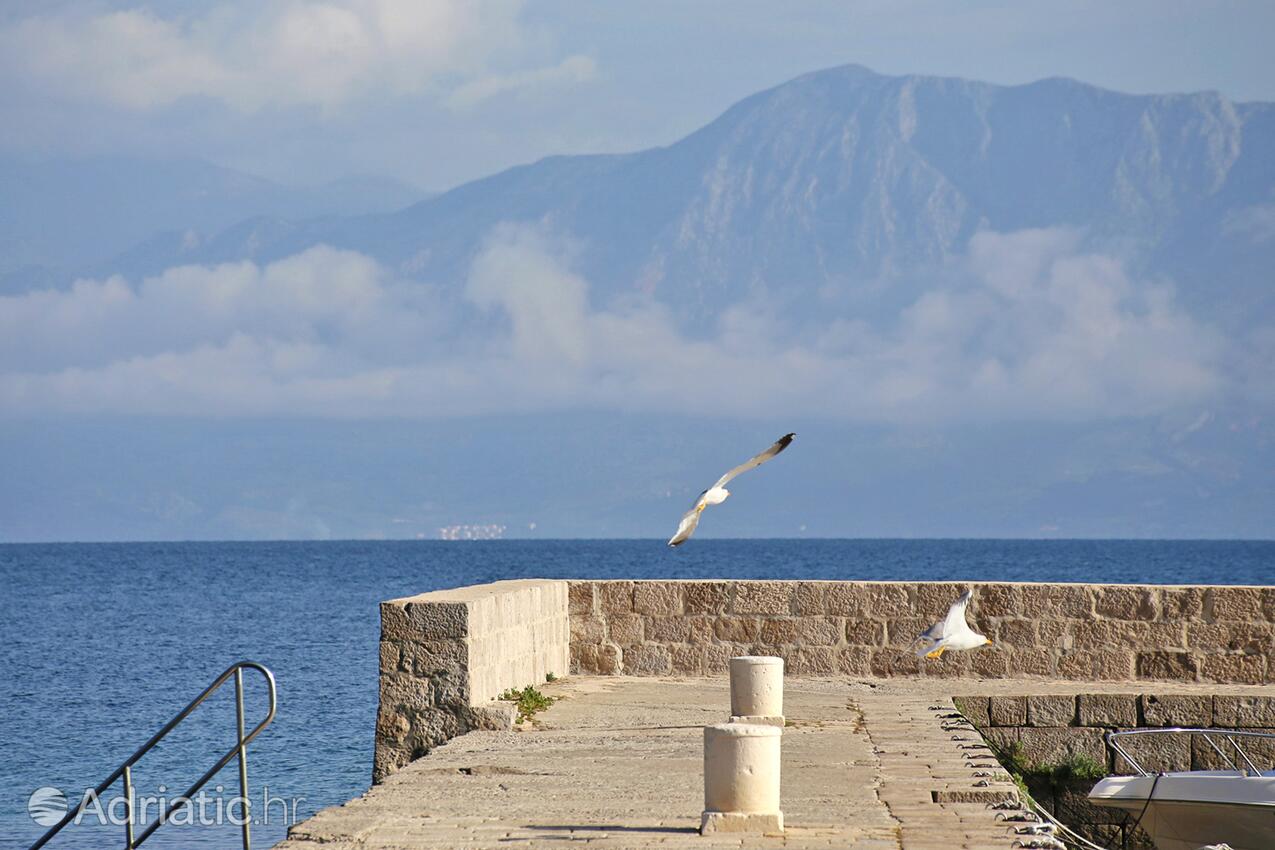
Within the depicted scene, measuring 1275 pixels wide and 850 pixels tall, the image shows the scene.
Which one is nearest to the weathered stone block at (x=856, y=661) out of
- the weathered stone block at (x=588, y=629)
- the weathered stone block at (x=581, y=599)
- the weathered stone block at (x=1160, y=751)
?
the weathered stone block at (x=588, y=629)

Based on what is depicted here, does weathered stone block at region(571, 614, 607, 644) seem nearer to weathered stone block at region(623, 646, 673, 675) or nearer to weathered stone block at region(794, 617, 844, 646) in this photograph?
weathered stone block at region(623, 646, 673, 675)

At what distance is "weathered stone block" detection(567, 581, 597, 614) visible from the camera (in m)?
13.4

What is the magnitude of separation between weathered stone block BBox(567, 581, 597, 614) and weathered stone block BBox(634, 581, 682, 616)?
0.38 meters

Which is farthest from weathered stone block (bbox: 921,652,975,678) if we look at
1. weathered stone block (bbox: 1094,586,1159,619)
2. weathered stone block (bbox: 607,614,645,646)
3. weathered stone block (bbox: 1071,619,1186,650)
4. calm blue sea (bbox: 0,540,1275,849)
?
calm blue sea (bbox: 0,540,1275,849)

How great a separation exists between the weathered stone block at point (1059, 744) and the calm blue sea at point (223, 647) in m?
7.98

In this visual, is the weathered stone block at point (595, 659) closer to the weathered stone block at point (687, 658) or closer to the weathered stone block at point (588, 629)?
the weathered stone block at point (588, 629)

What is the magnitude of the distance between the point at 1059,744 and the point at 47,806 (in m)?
12.4

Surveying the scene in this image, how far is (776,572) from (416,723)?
64936 mm

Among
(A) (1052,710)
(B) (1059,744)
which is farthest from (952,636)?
(B) (1059,744)

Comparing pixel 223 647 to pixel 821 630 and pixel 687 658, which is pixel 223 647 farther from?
pixel 821 630

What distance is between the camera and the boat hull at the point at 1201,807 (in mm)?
10117

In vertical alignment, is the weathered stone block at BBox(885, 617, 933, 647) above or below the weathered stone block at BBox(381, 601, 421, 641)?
below

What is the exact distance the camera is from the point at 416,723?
33.2 feet

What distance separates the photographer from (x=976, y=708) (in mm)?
11852
